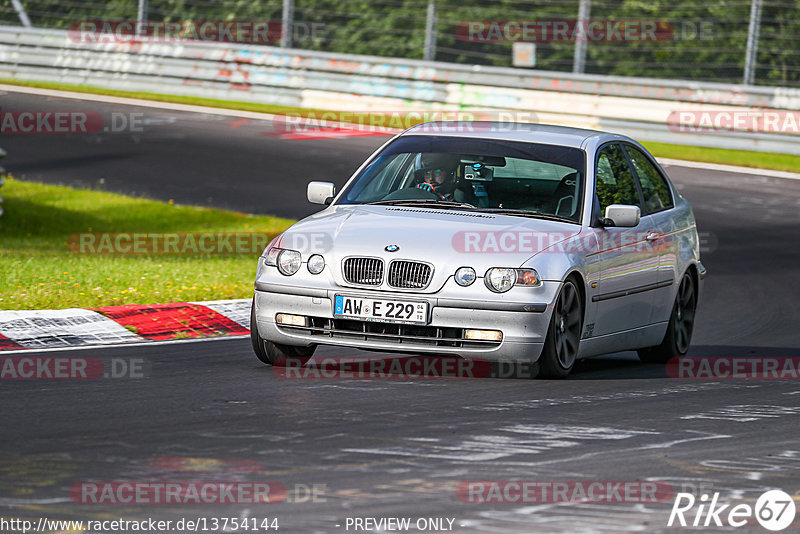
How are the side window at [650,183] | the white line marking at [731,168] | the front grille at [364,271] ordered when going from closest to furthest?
the front grille at [364,271] → the side window at [650,183] → the white line marking at [731,168]

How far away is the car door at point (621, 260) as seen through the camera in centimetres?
939

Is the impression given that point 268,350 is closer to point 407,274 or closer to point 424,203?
point 407,274

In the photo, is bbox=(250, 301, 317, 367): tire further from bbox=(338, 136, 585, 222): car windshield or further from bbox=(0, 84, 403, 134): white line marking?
bbox=(0, 84, 403, 134): white line marking

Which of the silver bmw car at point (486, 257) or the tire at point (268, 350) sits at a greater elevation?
the silver bmw car at point (486, 257)

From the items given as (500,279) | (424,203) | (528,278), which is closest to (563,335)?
(528,278)

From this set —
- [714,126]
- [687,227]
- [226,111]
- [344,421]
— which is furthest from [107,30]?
[344,421]

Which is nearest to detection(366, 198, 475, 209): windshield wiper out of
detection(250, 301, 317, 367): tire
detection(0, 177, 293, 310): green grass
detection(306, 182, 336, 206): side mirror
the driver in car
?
the driver in car

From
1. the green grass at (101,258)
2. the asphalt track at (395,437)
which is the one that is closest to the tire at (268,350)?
the asphalt track at (395,437)

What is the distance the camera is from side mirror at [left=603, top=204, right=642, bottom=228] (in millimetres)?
9352

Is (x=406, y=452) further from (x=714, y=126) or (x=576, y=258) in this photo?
(x=714, y=126)

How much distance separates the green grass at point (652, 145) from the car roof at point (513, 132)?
13.2 metres

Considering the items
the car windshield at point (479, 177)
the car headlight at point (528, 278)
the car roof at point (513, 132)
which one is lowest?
the car headlight at point (528, 278)

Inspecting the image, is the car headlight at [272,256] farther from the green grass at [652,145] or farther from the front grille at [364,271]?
the green grass at [652,145]

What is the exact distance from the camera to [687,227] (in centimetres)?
1098
